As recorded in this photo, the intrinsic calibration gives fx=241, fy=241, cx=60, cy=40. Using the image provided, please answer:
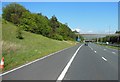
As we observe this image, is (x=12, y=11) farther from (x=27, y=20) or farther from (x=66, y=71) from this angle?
(x=66, y=71)

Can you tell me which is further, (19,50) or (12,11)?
(12,11)

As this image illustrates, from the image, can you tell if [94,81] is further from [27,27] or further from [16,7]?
[16,7]

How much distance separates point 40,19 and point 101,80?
89.1 m

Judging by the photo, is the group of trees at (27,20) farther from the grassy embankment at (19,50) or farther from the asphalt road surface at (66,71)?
the asphalt road surface at (66,71)

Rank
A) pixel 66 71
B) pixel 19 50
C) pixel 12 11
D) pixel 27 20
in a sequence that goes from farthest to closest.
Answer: pixel 12 11
pixel 27 20
pixel 19 50
pixel 66 71

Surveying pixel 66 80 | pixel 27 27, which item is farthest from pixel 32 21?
pixel 66 80

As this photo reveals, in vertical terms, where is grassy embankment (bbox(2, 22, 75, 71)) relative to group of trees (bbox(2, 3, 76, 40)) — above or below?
below

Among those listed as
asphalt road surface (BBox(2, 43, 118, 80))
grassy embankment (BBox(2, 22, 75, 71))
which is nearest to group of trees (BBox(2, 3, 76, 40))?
grassy embankment (BBox(2, 22, 75, 71))

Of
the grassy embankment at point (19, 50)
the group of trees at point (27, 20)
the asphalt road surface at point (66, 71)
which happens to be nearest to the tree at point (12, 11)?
the group of trees at point (27, 20)

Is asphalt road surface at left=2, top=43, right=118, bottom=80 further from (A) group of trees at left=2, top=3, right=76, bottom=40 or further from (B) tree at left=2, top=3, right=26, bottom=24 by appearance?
(B) tree at left=2, top=3, right=26, bottom=24

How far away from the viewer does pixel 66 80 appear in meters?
9.90

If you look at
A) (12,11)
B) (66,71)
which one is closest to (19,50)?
(66,71)

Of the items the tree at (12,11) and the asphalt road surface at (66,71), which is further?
the tree at (12,11)

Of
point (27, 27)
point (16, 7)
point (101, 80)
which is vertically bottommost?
point (101, 80)
